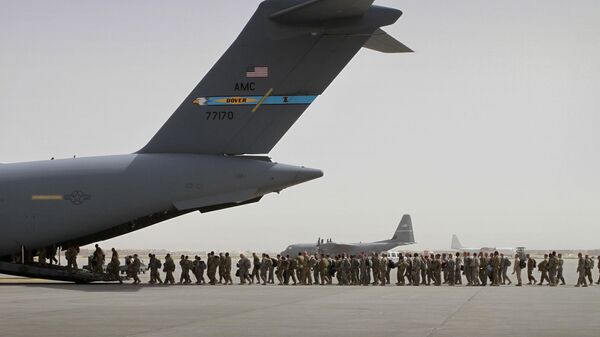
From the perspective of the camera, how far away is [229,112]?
24.3m

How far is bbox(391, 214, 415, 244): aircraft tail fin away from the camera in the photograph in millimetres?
70562

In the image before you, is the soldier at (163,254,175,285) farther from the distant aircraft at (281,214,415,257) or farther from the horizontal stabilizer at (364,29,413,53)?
the distant aircraft at (281,214,415,257)

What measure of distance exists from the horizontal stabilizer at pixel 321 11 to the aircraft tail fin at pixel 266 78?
4 centimetres

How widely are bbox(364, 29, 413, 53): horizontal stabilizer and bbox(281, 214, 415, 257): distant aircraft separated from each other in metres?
39.3

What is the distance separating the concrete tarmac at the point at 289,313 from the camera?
1230 cm

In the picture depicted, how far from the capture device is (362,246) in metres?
68.1

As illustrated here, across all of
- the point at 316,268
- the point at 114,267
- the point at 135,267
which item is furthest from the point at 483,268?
the point at 114,267

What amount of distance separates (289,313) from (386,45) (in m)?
12.3

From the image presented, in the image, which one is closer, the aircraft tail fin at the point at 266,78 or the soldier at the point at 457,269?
the aircraft tail fin at the point at 266,78

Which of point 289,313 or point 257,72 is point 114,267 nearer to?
point 257,72

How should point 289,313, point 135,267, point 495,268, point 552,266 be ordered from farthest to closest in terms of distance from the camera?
point 552,266 → point 495,268 → point 135,267 → point 289,313

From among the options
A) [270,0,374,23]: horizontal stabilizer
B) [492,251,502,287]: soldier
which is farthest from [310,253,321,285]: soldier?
[270,0,374,23]: horizontal stabilizer

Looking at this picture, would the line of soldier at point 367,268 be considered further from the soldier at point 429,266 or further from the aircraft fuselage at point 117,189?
the aircraft fuselage at point 117,189

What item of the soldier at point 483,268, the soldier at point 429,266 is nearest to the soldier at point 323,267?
the soldier at point 429,266
